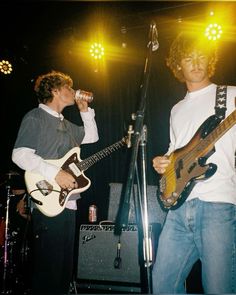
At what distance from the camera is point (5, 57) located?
235 inches

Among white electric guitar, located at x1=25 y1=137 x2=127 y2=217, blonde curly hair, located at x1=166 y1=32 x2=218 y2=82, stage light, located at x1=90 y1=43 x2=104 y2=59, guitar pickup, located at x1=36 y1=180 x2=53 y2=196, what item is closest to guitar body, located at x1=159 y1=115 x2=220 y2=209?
blonde curly hair, located at x1=166 y1=32 x2=218 y2=82

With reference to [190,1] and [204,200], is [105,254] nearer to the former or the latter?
[204,200]

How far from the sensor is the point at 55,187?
3.32 m

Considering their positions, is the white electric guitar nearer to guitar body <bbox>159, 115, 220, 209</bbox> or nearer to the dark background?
guitar body <bbox>159, 115, 220, 209</bbox>

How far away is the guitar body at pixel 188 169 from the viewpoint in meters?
2.00

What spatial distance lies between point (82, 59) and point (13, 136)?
239cm

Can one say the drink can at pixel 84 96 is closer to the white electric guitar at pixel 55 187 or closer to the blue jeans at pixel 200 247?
the white electric guitar at pixel 55 187

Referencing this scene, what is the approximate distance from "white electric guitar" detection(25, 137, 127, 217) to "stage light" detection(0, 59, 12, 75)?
3422 mm

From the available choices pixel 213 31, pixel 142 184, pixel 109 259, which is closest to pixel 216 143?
pixel 142 184

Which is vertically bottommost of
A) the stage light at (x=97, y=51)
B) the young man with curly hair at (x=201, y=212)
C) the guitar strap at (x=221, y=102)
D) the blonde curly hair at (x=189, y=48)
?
the young man with curly hair at (x=201, y=212)

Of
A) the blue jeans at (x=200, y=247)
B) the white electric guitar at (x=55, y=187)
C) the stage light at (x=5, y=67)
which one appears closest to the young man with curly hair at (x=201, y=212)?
the blue jeans at (x=200, y=247)

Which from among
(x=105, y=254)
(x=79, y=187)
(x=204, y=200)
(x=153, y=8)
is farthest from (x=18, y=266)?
(x=153, y=8)

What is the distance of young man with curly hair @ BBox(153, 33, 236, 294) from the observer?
177 centimetres

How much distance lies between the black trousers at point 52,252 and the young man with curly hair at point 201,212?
1224 mm
